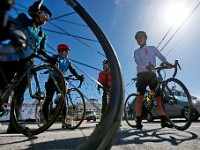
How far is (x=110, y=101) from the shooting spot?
0.95 meters

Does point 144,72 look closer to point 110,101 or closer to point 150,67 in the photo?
point 150,67

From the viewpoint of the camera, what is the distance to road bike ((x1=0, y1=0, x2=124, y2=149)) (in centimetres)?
79

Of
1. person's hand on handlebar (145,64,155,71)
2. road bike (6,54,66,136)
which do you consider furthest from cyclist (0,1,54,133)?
person's hand on handlebar (145,64,155,71)

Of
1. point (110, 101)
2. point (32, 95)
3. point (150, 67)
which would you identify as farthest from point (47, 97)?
point (110, 101)

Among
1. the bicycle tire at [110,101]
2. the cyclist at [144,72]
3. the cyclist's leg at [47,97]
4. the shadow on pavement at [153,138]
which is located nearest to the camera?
the bicycle tire at [110,101]

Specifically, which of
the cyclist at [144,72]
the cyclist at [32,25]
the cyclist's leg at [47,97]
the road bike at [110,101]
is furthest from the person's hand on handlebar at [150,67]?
the road bike at [110,101]

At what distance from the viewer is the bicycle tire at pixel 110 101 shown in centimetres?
79

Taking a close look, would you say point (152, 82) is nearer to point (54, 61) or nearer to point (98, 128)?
point (54, 61)

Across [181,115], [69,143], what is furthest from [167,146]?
[181,115]

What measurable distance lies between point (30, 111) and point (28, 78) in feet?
3.54

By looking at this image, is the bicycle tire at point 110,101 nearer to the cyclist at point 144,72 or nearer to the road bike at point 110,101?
the road bike at point 110,101

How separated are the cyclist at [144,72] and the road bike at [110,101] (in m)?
2.93

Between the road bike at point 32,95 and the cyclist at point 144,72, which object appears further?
the cyclist at point 144,72

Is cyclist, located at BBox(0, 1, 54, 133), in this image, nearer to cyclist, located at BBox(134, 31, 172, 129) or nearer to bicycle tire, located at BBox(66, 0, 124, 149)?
bicycle tire, located at BBox(66, 0, 124, 149)
